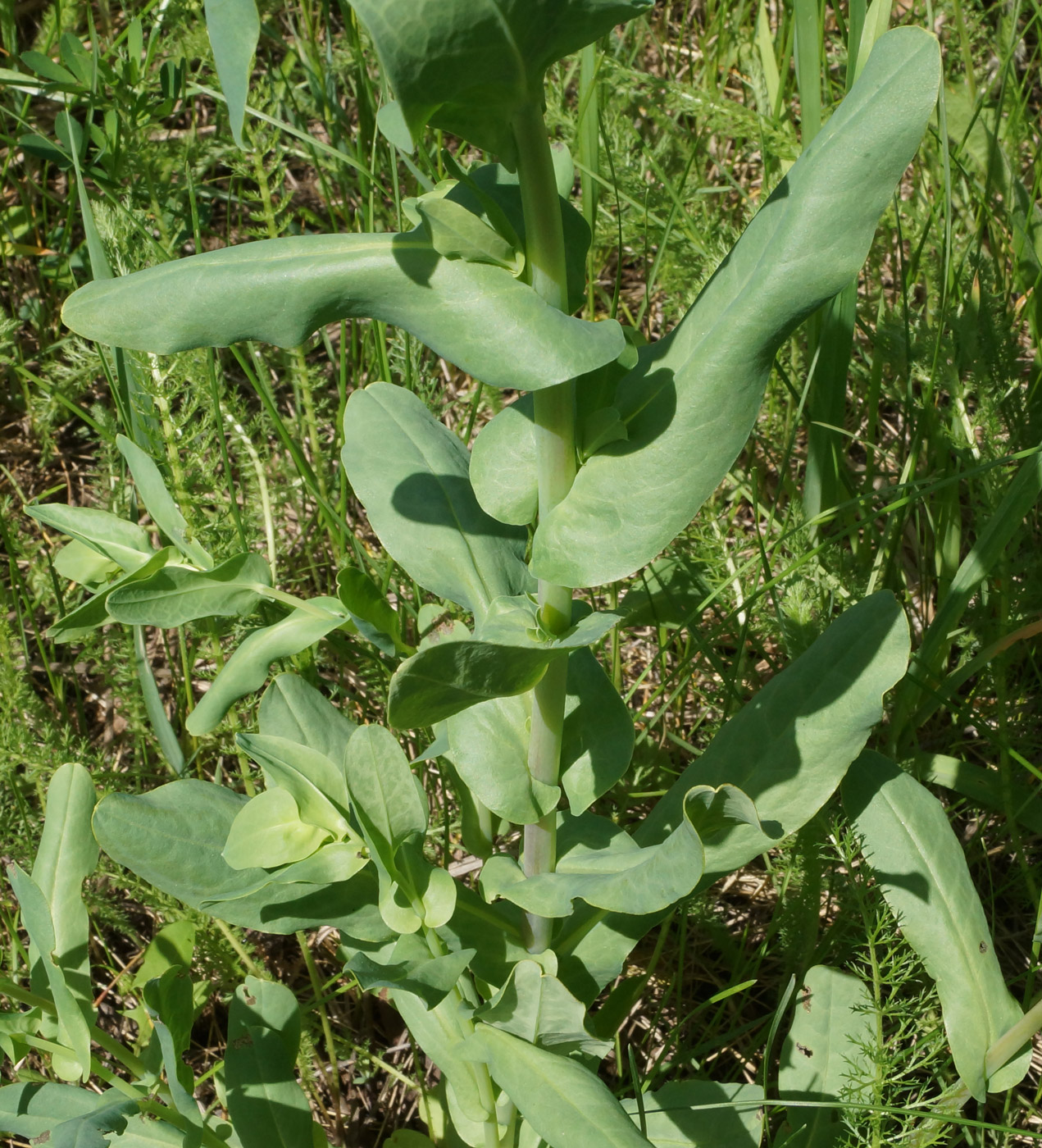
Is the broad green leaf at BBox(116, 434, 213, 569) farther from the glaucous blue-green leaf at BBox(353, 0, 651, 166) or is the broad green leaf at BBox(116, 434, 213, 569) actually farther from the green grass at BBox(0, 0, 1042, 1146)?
the glaucous blue-green leaf at BBox(353, 0, 651, 166)

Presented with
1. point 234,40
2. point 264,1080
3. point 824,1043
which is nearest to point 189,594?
point 264,1080

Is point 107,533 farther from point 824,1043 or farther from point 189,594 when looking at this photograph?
point 824,1043

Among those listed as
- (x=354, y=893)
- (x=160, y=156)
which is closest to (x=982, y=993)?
(x=354, y=893)

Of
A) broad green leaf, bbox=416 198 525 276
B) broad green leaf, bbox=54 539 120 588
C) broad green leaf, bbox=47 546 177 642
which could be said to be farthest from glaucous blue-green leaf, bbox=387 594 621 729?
broad green leaf, bbox=54 539 120 588

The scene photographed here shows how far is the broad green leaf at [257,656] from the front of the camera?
1722 millimetres

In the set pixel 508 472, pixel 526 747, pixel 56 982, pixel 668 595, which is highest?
pixel 508 472

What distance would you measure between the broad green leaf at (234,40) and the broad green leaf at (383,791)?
793mm

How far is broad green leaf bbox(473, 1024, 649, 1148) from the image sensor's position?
1383 millimetres

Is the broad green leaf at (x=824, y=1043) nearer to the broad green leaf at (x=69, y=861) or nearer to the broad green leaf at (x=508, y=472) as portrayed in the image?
the broad green leaf at (x=508, y=472)

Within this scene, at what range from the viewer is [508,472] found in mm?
1440

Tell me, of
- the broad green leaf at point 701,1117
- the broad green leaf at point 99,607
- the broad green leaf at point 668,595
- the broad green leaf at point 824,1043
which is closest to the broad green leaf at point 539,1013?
the broad green leaf at point 701,1117

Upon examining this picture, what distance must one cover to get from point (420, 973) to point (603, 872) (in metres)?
0.32

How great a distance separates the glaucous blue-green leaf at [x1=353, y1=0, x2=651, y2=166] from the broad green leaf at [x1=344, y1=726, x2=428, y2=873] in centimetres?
76

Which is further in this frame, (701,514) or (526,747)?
(701,514)
